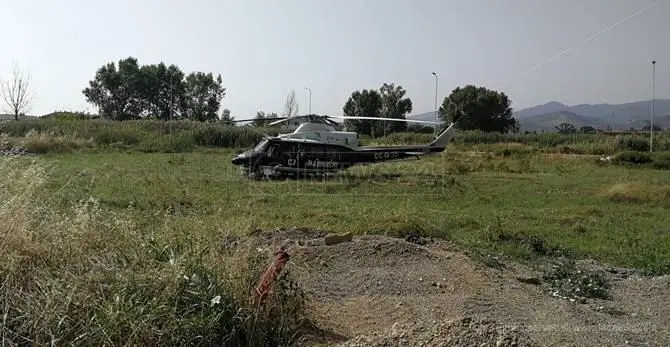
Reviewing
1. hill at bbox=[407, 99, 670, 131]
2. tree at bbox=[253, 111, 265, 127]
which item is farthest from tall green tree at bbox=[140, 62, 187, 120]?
hill at bbox=[407, 99, 670, 131]

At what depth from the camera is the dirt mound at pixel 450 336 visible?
332 centimetres

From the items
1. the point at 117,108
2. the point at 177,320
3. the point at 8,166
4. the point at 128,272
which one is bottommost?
the point at 177,320

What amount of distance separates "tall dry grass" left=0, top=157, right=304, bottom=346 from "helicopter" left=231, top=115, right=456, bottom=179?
12177 mm

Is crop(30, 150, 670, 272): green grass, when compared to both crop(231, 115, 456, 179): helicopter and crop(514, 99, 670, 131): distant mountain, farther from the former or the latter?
crop(514, 99, 670, 131): distant mountain

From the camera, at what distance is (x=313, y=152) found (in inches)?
691

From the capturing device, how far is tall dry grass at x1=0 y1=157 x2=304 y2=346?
3312 mm

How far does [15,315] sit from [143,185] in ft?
32.4

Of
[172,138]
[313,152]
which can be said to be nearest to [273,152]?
[313,152]

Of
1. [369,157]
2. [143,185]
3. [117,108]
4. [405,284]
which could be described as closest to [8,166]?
[405,284]

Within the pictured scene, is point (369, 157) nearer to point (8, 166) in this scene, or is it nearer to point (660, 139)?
point (8, 166)

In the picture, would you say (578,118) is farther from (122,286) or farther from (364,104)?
(122,286)

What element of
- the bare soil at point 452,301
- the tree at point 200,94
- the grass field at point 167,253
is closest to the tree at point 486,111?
the tree at point 200,94

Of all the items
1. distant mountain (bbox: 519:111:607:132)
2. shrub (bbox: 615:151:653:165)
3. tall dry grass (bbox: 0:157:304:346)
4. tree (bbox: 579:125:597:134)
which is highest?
distant mountain (bbox: 519:111:607:132)

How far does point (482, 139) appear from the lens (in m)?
44.3
